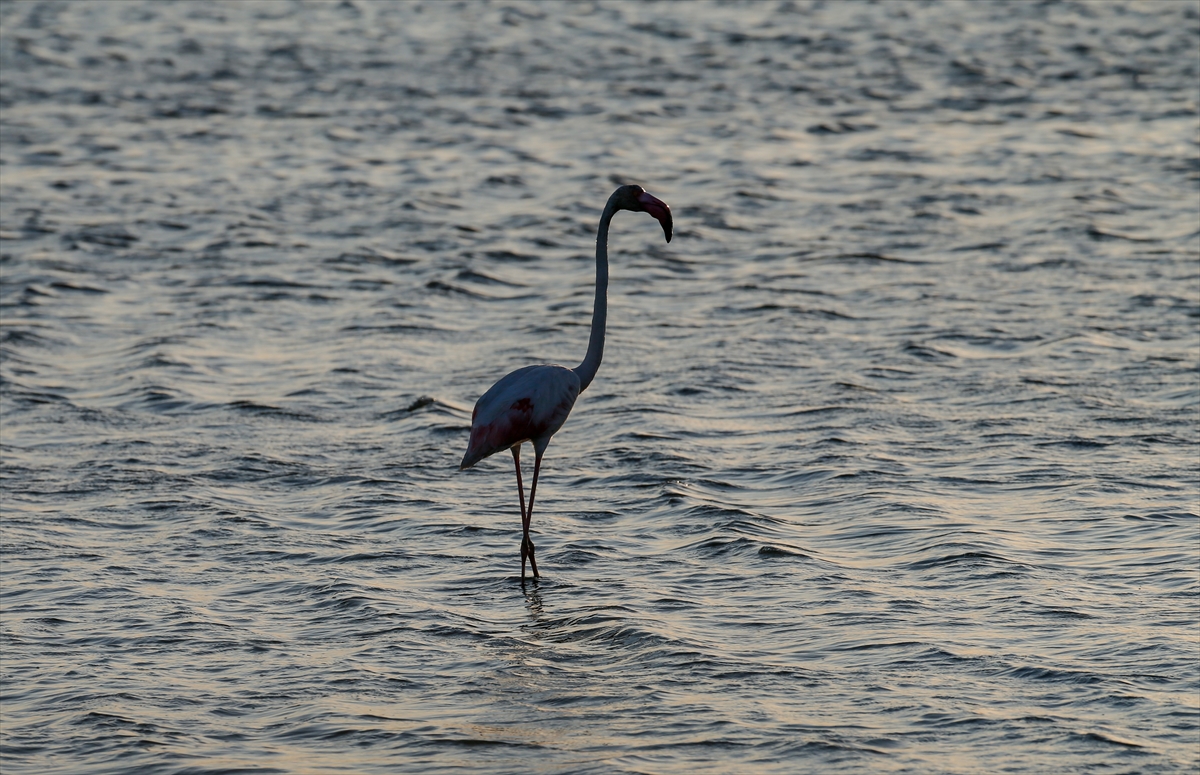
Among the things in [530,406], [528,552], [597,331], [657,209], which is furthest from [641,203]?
[528,552]

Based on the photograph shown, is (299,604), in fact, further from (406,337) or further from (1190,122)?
(1190,122)

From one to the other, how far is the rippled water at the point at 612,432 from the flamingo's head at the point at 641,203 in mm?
1877

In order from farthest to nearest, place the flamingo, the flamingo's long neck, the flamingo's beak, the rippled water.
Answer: the flamingo's long neck
the flamingo's beak
the flamingo
the rippled water

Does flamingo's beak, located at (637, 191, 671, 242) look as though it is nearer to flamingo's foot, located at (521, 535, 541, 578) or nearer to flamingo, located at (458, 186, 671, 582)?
flamingo, located at (458, 186, 671, 582)

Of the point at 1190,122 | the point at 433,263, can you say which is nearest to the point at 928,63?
the point at 1190,122

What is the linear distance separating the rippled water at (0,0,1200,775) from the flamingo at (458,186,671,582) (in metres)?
0.66

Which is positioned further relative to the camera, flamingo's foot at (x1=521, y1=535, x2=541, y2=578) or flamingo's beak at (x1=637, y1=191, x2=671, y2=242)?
flamingo's beak at (x1=637, y1=191, x2=671, y2=242)

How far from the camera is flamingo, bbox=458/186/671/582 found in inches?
373

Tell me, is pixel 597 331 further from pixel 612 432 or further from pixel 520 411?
pixel 612 432

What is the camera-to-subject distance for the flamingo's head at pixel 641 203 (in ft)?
31.9

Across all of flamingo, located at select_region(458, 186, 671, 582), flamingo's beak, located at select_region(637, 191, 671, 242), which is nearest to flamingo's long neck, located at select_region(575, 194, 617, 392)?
flamingo, located at select_region(458, 186, 671, 582)

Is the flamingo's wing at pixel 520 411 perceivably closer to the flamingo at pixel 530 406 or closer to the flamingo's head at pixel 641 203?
the flamingo at pixel 530 406

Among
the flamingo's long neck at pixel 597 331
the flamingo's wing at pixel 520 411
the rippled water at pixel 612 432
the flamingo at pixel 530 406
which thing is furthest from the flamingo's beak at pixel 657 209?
the rippled water at pixel 612 432

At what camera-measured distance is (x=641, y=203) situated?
9.88 metres
